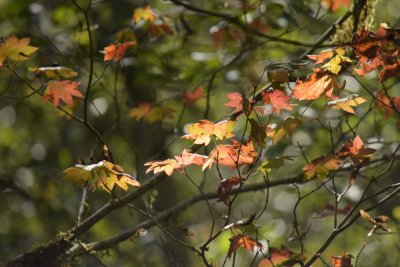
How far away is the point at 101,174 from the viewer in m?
1.79

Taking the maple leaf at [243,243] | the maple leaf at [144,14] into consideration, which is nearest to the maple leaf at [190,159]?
the maple leaf at [243,243]

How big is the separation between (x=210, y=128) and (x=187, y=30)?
1399 mm

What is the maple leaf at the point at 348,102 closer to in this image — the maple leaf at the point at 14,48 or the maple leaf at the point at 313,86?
the maple leaf at the point at 313,86

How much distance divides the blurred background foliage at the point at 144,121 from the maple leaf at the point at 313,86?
939mm

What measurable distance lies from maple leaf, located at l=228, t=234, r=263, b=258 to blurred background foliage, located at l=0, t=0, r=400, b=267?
815mm

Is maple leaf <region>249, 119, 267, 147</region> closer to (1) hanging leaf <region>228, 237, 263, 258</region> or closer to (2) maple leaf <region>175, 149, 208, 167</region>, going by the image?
(2) maple leaf <region>175, 149, 208, 167</region>

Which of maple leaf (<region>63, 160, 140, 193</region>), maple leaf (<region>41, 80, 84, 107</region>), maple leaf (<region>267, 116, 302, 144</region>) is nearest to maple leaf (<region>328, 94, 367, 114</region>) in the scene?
maple leaf (<region>267, 116, 302, 144</region>)

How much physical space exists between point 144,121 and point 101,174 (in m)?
1.49

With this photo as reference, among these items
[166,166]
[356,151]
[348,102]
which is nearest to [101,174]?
[166,166]

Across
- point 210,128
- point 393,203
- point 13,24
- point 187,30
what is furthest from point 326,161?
point 393,203

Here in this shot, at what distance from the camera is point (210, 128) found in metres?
1.76

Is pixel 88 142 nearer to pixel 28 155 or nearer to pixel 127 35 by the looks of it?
pixel 28 155

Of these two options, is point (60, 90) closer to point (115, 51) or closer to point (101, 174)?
point (115, 51)

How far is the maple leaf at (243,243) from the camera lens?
1827 millimetres
